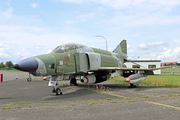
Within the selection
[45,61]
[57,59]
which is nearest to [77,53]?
[57,59]

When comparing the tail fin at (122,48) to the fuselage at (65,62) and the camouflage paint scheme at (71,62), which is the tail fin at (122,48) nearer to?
the fuselage at (65,62)

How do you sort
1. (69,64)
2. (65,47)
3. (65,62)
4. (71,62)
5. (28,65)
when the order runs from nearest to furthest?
(28,65) < (65,62) < (69,64) < (71,62) < (65,47)

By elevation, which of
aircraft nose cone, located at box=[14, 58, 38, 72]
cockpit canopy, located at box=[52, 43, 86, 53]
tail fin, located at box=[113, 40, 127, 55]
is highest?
tail fin, located at box=[113, 40, 127, 55]

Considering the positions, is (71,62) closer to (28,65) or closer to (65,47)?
(65,47)

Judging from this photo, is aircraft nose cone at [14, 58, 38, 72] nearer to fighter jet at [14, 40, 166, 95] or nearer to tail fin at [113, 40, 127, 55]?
fighter jet at [14, 40, 166, 95]

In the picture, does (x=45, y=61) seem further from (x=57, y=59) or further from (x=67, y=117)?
(x=67, y=117)

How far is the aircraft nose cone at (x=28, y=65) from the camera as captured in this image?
8.31 meters

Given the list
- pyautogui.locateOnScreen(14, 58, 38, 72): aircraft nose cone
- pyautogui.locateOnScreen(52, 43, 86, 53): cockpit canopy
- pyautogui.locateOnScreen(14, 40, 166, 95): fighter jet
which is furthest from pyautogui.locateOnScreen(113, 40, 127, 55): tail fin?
pyautogui.locateOnScreen(14, 58, 38, 72): aircraft nose cone

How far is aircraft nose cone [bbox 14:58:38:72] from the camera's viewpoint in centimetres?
831

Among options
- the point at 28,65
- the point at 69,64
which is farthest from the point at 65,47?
the point at 28,65

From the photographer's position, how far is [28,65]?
8.47 metres

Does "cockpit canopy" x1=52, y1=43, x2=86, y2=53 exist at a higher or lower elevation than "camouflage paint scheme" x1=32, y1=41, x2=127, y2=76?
higher

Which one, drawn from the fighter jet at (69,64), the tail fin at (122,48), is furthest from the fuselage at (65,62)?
the tail fin at (122,48)

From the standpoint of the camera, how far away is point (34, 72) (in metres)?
8.98
